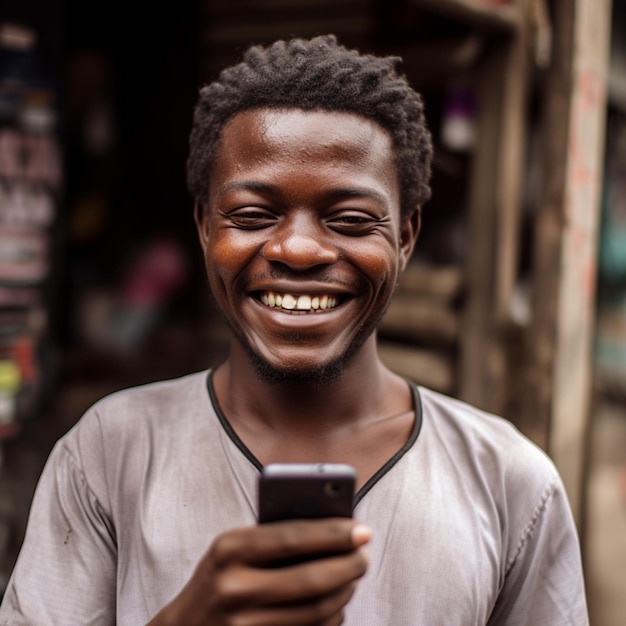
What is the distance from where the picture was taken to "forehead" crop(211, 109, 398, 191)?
5.22 feet

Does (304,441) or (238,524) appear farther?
(304,441)

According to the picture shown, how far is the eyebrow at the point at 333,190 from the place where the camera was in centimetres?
159

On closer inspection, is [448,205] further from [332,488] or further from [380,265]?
[332,488]

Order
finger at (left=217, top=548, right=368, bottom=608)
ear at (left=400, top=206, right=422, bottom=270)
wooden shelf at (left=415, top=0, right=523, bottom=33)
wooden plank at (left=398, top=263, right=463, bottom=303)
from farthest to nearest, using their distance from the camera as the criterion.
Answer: wooden plank at (left=398, top=263, right=463, bottom=303) → wooden shelf at (left=415, top=0, right=523, bottom=33) → ear at (left=400, top=206, right=422, bottom=270) → finger at (left=217, top=548, right=368, bottom=608)

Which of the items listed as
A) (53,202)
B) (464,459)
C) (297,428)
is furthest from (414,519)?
(53,202)

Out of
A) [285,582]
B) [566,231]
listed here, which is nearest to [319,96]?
[285,582]

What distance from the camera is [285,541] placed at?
46.7 inches

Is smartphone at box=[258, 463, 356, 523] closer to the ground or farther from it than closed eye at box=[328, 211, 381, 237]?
closer to the ground

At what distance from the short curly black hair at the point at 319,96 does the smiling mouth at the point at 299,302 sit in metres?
0.33

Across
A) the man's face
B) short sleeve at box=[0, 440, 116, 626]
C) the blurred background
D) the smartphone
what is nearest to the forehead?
the man's face

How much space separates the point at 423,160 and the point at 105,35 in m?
4.60

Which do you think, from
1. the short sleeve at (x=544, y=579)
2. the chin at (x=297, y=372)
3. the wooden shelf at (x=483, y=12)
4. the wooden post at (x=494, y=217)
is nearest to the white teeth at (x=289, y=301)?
the chin at (x=297, y=372)

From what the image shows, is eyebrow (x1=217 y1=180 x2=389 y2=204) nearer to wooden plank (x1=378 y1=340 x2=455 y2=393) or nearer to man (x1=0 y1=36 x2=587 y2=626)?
man (x1=0 y1=36 x2=587 y2=626)

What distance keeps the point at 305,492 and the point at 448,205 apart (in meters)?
3.39
